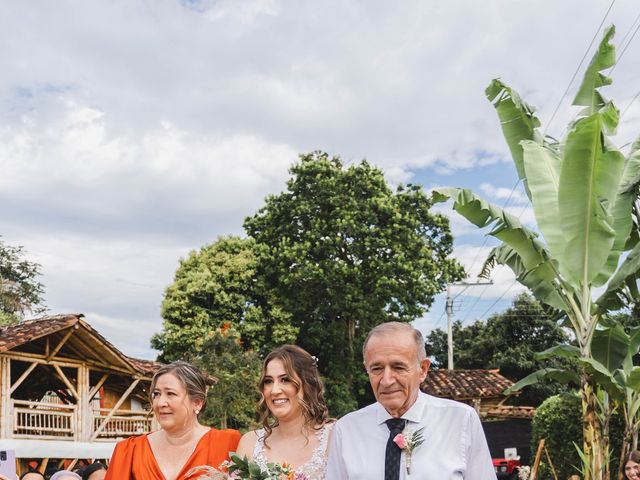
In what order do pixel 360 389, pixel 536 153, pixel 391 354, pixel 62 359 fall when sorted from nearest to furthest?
pixel 391 354, pixel 536 153, pixel 62 359, pixel 360 389

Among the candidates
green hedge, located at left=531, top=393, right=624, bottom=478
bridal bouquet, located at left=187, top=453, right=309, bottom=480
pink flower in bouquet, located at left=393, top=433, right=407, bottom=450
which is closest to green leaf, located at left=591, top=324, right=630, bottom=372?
green hedge, located at left=531, top=393, right=624, bottom=478

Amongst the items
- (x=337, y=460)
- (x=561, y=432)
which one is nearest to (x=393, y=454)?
(x=337, y=460)

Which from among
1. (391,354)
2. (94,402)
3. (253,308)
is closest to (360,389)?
(253,308)

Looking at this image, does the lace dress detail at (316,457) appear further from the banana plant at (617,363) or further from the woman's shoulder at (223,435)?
the banana plant at (617,363)

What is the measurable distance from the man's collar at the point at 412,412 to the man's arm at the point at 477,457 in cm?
19

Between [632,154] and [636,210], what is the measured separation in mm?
750

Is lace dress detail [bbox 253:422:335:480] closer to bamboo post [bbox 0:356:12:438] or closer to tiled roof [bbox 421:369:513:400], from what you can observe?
bamboo post [bbox 0:356:12:438]

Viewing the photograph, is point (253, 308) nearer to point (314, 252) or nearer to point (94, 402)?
point (314, 252)

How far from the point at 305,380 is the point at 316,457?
46 centimetres

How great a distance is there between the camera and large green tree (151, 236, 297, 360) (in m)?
29.7

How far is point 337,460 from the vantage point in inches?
124

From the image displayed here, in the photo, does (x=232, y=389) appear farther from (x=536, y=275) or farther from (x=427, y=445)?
(x=427, y=445)

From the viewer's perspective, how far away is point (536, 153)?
358 inches

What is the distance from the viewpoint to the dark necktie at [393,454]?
2.89 metres
